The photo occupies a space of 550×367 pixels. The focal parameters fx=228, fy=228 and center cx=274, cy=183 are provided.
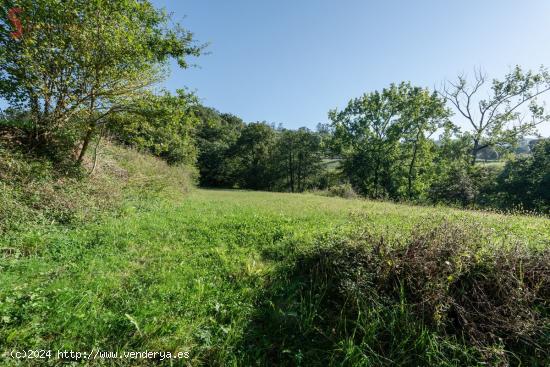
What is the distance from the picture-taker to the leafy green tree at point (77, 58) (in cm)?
633

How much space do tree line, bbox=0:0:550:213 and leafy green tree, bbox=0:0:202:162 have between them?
0.03m

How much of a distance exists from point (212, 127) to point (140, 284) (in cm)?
1212

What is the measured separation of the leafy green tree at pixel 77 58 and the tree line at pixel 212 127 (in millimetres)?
32

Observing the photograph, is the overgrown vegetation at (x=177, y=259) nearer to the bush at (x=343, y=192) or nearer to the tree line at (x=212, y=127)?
the tree line at (x=212, y=127)

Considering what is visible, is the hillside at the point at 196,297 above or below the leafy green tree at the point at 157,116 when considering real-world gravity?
below

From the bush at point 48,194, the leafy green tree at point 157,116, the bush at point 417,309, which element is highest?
the leafy green tree at point 157,116

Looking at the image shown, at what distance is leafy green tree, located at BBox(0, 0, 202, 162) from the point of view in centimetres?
633

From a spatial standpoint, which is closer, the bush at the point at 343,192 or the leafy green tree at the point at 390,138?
the bush at the point at 343,192

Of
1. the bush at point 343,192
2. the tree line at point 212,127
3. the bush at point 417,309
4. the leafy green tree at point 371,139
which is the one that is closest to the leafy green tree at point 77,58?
the tree line at point 212,127

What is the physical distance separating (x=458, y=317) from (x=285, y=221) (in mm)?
4688

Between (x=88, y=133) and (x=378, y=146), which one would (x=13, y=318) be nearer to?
(x=88, y=133)

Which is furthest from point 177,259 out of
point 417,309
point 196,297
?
point 417,309

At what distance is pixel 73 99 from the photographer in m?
7.15

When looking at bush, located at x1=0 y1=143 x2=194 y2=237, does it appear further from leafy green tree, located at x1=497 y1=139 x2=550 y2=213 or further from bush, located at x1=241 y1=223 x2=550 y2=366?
leafy green tree, located at x1=497 y1=139 x2=550 y2=213
